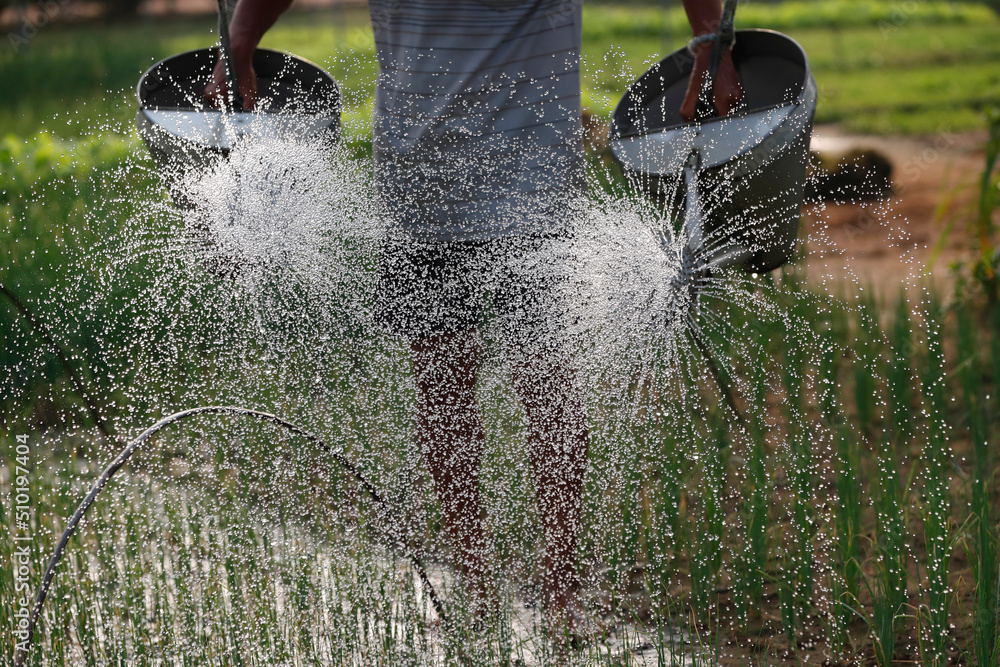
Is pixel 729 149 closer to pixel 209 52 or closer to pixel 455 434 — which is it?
pixel 455 434

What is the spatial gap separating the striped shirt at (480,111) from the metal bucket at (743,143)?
128mm

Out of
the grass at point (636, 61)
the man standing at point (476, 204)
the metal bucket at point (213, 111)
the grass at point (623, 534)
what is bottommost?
the grass at point (623, 534)

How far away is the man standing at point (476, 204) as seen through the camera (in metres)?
1.44

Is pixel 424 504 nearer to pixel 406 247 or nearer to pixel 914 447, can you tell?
pixel 406 247

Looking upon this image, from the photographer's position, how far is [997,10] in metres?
15.1

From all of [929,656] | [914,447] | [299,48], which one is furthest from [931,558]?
[299,48]

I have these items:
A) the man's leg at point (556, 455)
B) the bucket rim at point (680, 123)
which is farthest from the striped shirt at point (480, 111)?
the man's leg at point (556, 455)

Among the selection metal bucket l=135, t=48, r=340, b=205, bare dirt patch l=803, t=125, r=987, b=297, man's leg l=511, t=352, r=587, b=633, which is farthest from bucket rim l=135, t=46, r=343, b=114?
bare dirt patch l=803, t=125, r=987, b=297

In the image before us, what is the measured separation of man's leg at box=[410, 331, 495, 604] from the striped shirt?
0.19m

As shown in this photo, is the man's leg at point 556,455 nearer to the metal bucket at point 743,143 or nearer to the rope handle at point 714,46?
the metal bucket at point 743,143

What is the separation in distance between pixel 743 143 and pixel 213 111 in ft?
2.74

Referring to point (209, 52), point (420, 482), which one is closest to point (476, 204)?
point (209, 52)

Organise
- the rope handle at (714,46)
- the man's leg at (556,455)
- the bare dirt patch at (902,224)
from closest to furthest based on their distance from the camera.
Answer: the rope handle at (714,46)
the man's leg at (556,455)
the bare dirt patch at (902,224)

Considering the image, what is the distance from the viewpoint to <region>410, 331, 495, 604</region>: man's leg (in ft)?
5.14
